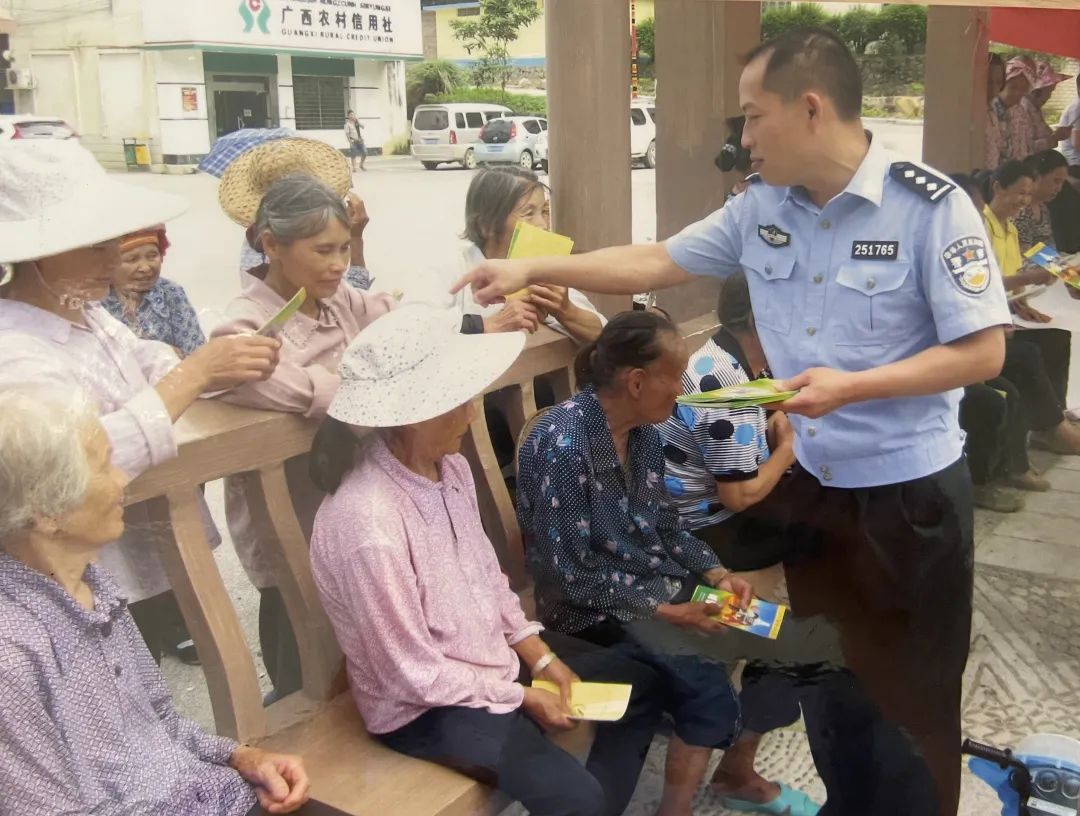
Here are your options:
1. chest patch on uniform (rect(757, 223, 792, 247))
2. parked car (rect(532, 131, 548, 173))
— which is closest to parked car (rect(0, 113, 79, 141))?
parked car (rect(532, 131, 548, 173))

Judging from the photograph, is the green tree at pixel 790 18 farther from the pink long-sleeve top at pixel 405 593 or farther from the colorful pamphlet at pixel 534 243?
the pink long-sleeve top at pixel 405 593

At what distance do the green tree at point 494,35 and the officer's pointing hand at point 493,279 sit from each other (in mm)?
324

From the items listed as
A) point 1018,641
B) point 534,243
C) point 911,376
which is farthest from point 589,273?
point 1018,641

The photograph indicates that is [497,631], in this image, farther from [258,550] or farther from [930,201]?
[930,201]

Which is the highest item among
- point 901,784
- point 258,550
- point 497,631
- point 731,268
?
point 731,268

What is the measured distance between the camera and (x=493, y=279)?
207 cm

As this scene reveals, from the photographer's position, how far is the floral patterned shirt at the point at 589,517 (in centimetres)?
212

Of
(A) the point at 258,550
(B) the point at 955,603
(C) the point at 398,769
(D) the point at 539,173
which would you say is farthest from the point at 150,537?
(B) the point at 955,603

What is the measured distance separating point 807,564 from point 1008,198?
832 mm

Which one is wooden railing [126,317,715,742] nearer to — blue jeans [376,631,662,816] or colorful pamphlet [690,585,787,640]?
blue jeans [376,631,662,816]

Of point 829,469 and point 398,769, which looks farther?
point 829,469

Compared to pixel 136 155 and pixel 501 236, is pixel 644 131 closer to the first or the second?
pixel 501 236

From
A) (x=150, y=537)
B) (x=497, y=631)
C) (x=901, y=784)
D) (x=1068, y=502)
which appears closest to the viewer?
(x=150, y=537)

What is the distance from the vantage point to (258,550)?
1875mm
